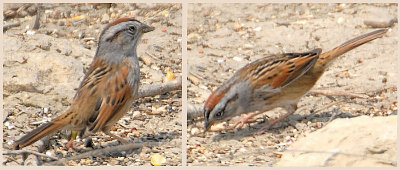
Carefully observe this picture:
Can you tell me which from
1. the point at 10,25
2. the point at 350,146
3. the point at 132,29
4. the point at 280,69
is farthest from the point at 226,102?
the point at 10,25

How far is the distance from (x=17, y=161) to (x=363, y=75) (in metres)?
3.53

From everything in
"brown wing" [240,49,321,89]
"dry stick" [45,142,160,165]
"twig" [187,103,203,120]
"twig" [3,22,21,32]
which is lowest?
"dry stick" [45,142,160,165]

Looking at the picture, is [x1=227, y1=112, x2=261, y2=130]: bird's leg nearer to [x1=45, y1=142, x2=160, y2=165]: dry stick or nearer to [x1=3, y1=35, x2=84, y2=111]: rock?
[x1=45, y1=142, x2=160, y2=165]: dry stick

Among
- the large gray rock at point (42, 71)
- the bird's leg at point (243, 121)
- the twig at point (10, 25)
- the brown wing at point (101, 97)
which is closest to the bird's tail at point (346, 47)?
the bird's leg at point (243, 121)

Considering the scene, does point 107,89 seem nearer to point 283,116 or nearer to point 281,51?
point 283,116

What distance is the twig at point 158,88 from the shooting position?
5.42 metres

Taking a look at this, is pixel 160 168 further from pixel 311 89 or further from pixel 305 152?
pixel 311 89

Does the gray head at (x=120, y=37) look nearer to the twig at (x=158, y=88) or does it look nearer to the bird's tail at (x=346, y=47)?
the twig at (x=158, y=88)

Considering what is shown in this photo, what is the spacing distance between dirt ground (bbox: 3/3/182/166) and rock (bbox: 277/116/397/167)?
103cm

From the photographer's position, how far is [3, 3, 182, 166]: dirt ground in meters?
4.70

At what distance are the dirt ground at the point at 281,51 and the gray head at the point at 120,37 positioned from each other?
0.86 m

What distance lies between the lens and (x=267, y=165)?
423cm

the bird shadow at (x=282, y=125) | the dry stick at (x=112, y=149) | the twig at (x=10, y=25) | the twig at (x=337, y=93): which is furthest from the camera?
the twig at (x=10, y=25)

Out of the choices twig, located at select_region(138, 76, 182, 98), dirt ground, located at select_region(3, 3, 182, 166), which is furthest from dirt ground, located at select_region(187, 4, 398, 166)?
dirt ground, located at select_region(3, 3, 182, 166)
